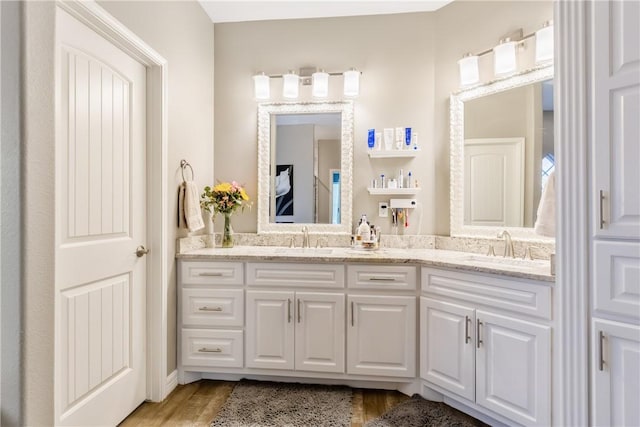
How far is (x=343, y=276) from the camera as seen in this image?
219cm

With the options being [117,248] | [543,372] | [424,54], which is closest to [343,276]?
[543,372]

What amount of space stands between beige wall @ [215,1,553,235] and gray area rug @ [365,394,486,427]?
47.1 inches

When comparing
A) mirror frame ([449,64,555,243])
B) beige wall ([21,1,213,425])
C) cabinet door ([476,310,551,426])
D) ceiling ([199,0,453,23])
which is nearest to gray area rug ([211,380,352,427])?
cabinet door ([476,310,551,426])

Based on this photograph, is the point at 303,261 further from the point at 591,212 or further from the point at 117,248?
the point at 591,212

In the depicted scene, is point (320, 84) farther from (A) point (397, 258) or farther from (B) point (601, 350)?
(B) point (601, 350)

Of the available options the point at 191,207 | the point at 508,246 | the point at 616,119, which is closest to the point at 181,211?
the point at 191,207

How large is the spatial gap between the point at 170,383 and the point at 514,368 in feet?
6.60

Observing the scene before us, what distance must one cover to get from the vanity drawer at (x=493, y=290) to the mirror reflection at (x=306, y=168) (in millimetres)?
981

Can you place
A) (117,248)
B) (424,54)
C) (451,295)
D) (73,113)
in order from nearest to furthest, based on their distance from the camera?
(73,113) < (117,248) < (451,295) < (424,54)

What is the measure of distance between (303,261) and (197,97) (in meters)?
1.48

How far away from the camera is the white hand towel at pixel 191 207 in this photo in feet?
7.46

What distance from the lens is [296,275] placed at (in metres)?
2.21

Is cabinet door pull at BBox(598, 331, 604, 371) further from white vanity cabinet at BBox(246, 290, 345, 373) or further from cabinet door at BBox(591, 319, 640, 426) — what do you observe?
white vanity cabinet at BBox(246, 290, 345, 373)

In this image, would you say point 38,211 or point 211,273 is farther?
point 211,273
